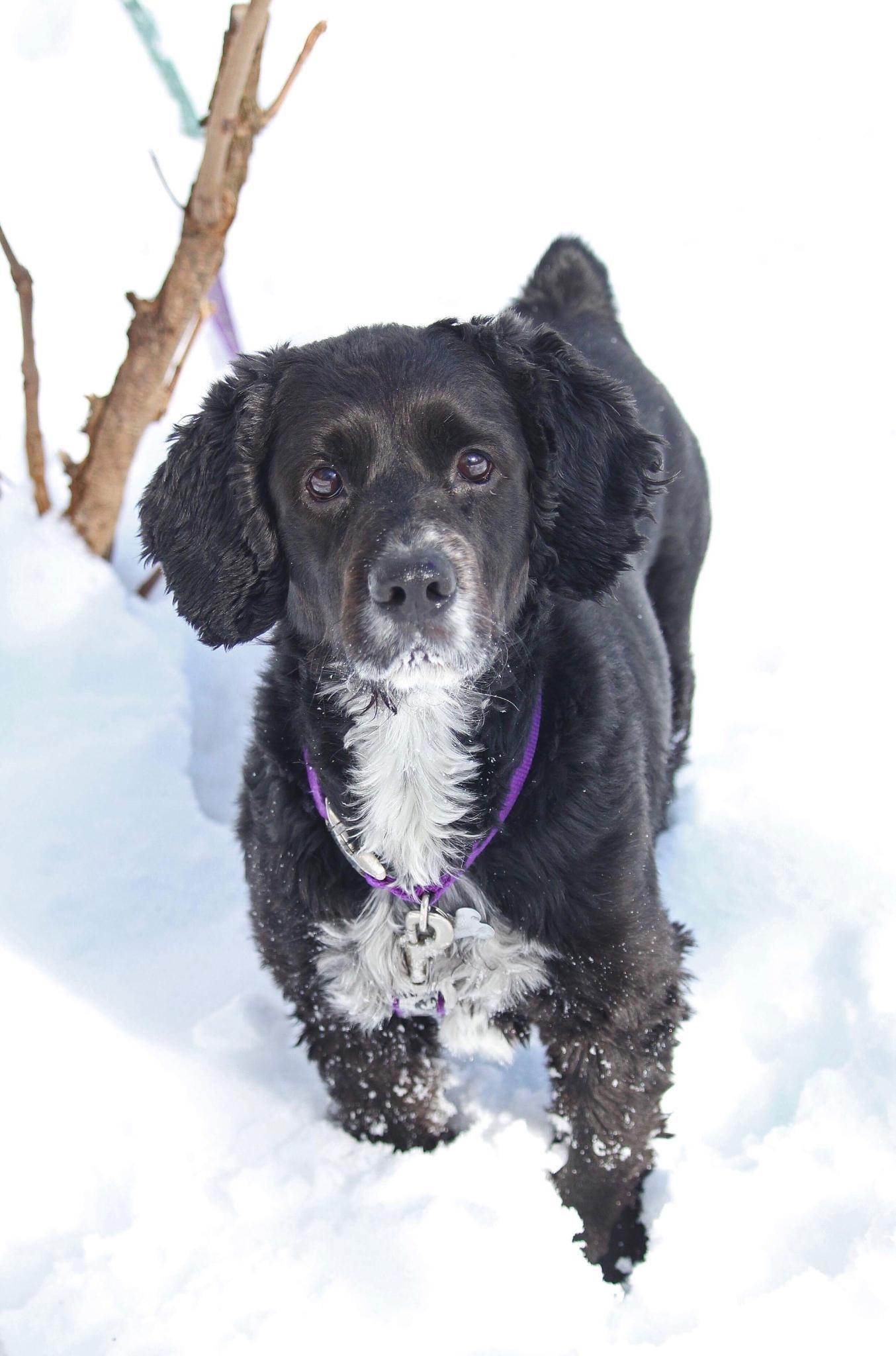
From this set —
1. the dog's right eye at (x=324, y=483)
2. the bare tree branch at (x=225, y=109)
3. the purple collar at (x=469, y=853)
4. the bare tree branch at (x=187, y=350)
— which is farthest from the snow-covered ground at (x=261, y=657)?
the dog's right eye at (x=324, y=483)

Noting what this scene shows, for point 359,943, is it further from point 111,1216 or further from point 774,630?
point 774,630

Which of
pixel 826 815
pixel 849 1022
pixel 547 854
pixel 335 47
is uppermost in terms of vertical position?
pixel 335 47

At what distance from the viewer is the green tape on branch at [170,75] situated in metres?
6.00

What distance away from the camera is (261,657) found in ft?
14.8

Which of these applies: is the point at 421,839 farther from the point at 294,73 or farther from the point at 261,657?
the point at 294,73

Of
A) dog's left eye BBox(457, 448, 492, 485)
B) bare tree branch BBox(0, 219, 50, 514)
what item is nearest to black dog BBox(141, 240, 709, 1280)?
dog's left eye BBox(457, 448, 492, 485)

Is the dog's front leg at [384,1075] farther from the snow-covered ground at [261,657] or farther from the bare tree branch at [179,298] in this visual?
the bare tree branch at [179,298]

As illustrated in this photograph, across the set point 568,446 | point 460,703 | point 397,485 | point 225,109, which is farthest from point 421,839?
point 225,109

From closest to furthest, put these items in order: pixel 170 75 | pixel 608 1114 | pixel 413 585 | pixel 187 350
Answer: pixel 413 585 → pixel 608 1114 → pixel 187 350 → pixel 170 75

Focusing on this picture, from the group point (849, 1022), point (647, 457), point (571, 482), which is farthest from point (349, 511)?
point (849, 1022)

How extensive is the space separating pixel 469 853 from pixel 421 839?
113 millimetres

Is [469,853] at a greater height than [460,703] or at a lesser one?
lesser

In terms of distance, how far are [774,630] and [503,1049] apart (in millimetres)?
2263

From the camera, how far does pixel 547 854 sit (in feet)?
7.75
